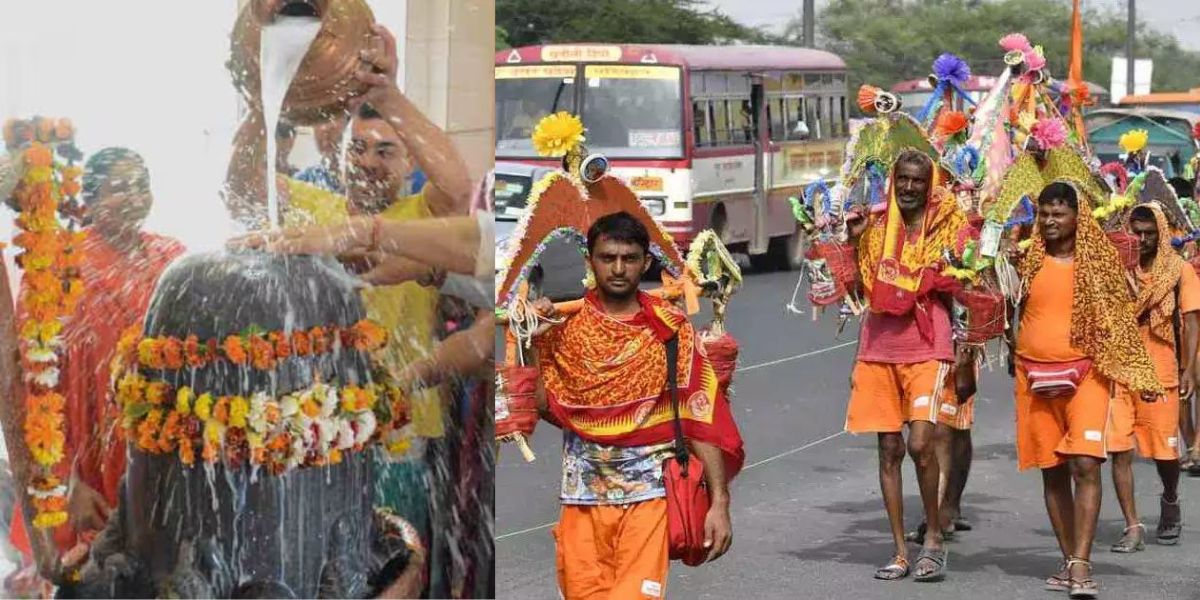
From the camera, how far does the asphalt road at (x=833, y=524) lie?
8320 millimetres

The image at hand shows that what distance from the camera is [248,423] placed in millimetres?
3865

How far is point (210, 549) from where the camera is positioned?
12.7ft

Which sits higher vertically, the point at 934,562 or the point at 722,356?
the point at 722,356

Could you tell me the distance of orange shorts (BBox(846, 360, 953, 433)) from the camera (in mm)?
8492

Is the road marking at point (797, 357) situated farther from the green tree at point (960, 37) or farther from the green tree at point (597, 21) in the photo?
the green tree at point (960, 37)

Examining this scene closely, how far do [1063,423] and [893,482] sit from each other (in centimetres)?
72

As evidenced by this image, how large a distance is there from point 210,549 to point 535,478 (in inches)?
278

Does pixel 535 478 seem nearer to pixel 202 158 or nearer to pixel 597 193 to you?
pixel 597 193

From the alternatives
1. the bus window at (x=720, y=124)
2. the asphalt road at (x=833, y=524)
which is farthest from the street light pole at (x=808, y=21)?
the asphalt road at (x=833, y=524)

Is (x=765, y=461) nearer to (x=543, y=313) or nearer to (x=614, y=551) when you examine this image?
(x=614, y=551)

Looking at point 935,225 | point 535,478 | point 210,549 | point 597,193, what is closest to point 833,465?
point 535,478

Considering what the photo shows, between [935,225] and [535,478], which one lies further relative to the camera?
[535,478]

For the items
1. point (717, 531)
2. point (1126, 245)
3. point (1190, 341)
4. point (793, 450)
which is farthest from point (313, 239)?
point (793, 450)

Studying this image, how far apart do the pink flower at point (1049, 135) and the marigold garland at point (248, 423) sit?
20.8 ft
